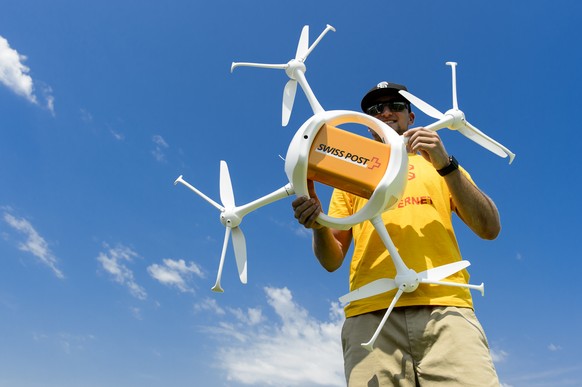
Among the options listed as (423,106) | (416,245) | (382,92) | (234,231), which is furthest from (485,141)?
(234,231)

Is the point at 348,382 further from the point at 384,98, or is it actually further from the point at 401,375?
the point at 384,98

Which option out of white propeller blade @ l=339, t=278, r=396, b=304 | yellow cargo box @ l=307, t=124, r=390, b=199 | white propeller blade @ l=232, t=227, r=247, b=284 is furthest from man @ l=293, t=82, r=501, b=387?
white propeller blade @ l=232, t=227, r=247, b=284

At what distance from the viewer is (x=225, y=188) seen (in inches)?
204

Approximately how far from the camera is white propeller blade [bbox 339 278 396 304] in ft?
12.3

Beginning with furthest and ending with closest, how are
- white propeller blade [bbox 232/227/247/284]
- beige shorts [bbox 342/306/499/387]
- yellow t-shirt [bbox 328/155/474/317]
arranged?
white propeller blade [bbox 232/227/247/284] < yellow t-shirt [bbox 328/155/474/317] < beige shorts [bbox 342/306/499/387]

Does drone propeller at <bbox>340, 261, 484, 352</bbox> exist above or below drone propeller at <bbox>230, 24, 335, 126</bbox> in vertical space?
below

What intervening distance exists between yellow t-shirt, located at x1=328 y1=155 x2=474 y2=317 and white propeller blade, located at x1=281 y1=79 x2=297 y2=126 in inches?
58.8

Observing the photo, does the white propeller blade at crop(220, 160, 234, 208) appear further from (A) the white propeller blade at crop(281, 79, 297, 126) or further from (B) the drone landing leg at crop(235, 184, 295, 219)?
(A) the white propeller blade at crop(281, 79, 297, 126)

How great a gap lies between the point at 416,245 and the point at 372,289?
1.82 feet

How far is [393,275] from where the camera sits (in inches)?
154

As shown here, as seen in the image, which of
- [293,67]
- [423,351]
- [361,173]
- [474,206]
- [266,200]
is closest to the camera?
[423,351]

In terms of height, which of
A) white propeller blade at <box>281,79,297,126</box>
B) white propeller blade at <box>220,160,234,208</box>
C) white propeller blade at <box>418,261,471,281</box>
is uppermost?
white propeller blade at <box>281,79,297,126</box>

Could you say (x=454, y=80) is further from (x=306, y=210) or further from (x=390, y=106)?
(x=306, y=210)

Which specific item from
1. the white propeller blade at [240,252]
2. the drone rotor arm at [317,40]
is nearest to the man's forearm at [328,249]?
the white propeller blade at [240,252]
